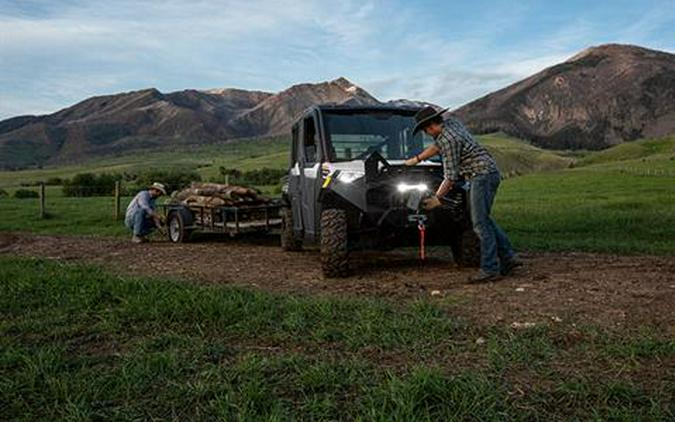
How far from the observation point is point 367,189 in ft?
24.5

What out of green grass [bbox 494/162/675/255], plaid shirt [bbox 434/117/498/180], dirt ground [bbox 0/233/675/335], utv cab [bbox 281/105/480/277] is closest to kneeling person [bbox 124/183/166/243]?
dirt ground [bbox 0/233/675/335]

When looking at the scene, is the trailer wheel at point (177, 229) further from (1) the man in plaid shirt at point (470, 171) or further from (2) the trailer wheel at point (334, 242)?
(1) the man in plaid shirt at point (470, 171)

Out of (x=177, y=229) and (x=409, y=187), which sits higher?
(x=409, y=187)

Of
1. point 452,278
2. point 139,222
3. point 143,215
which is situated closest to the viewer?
point 452,278

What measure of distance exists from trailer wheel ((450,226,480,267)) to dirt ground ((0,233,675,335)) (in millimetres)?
182

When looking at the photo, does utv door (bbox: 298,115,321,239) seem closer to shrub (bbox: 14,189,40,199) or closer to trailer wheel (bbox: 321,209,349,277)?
trailer wheel (bbox: 321,209,349,277)

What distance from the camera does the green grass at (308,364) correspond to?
11.0 feet

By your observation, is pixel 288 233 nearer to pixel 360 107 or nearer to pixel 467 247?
pixel 360 107

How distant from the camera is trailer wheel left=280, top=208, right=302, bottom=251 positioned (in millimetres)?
11125

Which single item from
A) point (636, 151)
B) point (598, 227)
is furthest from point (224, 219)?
point (636, 151)

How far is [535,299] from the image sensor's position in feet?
19.5

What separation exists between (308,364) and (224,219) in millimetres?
8817

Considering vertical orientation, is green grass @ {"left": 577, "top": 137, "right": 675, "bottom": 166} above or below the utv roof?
above

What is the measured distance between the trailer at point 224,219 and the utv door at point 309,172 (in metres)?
2.57
